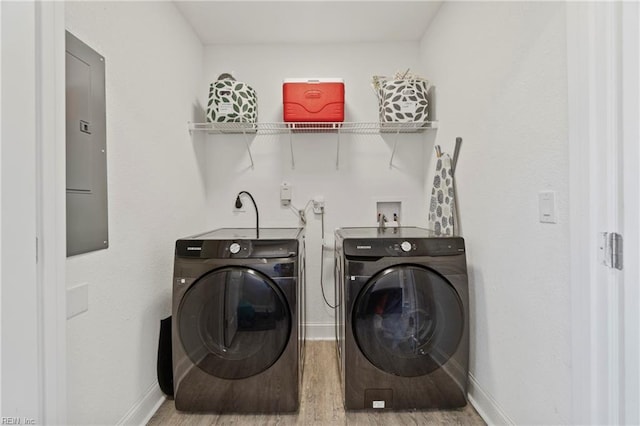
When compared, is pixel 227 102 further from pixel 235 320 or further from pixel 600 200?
pixel 600 200

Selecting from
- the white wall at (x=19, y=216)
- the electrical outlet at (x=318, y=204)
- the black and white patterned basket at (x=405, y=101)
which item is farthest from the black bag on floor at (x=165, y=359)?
the black and white patterned basket at (x=405, y=101)

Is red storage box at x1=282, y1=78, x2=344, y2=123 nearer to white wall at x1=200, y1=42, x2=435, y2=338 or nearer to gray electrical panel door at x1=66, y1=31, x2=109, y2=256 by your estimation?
white wall at x1=200, y1=42, x2=435, y2=338

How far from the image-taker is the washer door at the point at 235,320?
1403 mm

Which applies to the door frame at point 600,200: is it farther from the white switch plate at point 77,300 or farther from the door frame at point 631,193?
the white switch plate at point 77,300

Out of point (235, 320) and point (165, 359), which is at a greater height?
point (235, 320)

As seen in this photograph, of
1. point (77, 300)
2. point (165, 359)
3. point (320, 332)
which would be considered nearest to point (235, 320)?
point (165, 359)

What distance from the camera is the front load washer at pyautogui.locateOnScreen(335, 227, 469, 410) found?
55.9 inches

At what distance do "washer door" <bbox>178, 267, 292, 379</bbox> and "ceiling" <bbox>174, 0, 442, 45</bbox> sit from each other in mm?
1734

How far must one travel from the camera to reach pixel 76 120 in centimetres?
103

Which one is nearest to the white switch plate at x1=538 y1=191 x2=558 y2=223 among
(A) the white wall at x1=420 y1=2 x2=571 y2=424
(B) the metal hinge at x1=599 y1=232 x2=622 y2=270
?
(A) the white wall at x1=420 y1=2 x2=571 y2=424

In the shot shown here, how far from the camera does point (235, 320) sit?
141cm

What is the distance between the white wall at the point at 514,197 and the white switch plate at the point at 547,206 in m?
0.02

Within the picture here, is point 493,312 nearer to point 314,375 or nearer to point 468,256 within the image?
point 468,256

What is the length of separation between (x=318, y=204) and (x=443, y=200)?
37.1 inches
